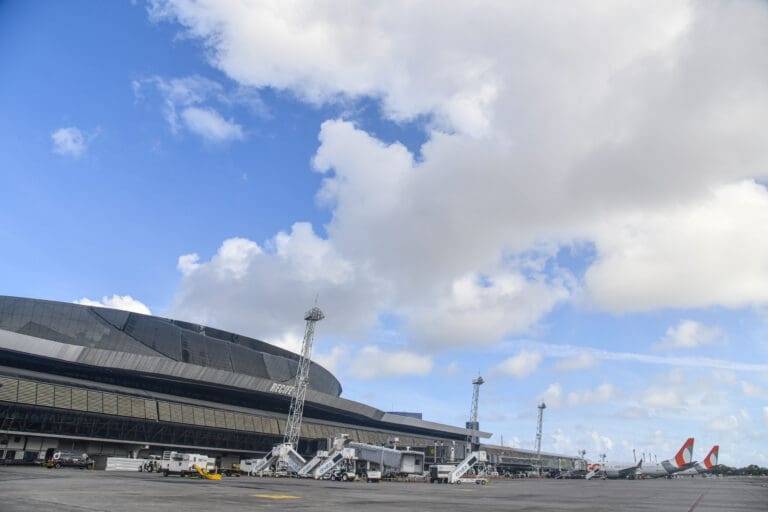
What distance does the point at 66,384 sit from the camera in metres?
110

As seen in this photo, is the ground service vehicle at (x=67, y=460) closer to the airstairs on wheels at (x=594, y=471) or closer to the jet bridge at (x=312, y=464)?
the jet bridge at (x=312, y=464)

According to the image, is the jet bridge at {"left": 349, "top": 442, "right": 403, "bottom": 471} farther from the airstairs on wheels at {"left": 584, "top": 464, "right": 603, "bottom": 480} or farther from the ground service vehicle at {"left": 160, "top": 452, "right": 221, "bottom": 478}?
the airstairs on wheels at {"left": 584, "top": 464, "right": 603, "bottom": 480}

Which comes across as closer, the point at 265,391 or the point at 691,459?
the point at 265,391

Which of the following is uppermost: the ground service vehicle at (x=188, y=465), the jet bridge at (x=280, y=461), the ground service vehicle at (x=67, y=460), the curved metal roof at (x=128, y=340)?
the curved metal roof at (x=128, y=340)

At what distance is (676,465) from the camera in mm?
193500

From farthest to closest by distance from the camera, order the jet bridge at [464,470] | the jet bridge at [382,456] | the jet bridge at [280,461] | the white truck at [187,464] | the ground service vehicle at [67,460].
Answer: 1. the jet bridge at [382,456]
2. the jet bridge at [464,470]
3. the jet bridge at [280,461]
4. the ground service vehicle at [67,460]
5. the white truck at [187,464]

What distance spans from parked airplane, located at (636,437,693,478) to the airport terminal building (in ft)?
264

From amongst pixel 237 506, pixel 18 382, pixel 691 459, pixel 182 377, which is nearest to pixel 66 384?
pixel 18 382

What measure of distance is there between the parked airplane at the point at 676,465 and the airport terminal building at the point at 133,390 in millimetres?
80406

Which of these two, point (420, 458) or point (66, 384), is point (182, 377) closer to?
point (66, 384)

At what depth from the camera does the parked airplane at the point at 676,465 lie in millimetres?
191750

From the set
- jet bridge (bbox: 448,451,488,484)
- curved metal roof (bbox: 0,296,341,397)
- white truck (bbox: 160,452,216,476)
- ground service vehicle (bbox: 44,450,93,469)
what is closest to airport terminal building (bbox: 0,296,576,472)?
curved metal roof (bbox: 0,296,341,397)

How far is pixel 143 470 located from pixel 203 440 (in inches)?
1469

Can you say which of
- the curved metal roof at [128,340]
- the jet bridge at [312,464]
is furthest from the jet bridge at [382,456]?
the curved metal roof at [128,340]
